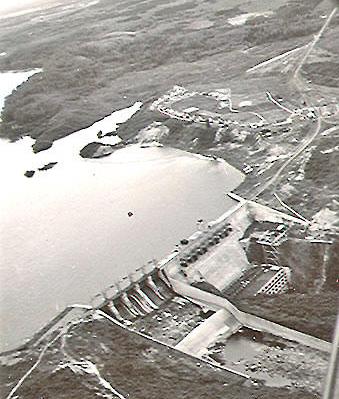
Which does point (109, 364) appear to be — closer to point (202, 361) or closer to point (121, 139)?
point (202, 361)

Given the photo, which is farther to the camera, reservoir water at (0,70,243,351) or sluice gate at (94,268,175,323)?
reservoir water at (0,70,243,351)

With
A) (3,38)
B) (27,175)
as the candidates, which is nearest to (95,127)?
(27,175)

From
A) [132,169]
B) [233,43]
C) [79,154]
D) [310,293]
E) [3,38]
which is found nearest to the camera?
[310,293]

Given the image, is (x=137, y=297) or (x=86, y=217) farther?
(x=86, y=217)

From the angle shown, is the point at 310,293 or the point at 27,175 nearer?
the point at 310,293

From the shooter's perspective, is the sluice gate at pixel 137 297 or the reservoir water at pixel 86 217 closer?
the sluice gate at pixel 137 297

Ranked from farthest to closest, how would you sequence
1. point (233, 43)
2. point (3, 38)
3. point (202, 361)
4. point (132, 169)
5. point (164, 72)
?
point (3, 38) < point (233, 43) < point (164, 72) < point (132, 169) < point (202, 361)

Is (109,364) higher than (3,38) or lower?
lower

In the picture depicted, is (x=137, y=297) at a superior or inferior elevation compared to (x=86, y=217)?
inferior
